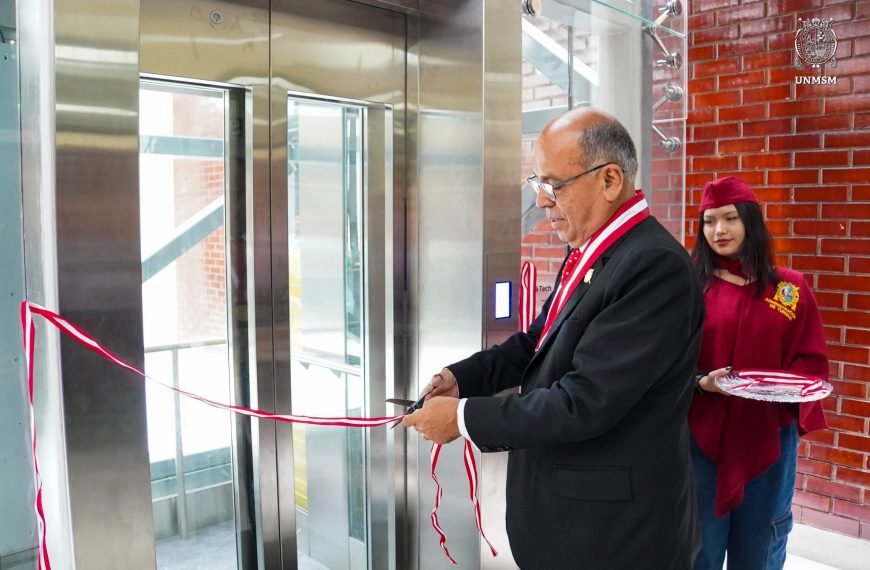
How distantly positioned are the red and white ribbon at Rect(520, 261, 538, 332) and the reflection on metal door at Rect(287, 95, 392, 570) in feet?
1.68

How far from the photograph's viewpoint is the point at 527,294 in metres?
2.81

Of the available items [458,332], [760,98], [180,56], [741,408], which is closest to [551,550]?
[458,332]

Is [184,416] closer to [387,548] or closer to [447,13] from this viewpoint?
[387,548]

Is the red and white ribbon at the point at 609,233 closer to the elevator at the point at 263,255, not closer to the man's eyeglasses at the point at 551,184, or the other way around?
the man's eyeglasses at the point at 551,184

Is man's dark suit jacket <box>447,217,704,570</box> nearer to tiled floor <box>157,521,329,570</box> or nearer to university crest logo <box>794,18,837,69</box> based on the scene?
tiled floor <box>157,521,329,570</box>

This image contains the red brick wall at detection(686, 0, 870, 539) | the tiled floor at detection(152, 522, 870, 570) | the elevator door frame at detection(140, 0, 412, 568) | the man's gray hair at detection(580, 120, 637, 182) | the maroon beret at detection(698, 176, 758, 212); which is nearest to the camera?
the man's gray hair at detection(580, 120, 637, 182)

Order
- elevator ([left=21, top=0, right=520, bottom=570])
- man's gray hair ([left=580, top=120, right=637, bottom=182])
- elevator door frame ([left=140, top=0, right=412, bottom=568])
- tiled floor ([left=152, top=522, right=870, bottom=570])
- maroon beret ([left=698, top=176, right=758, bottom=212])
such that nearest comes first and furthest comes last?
elevator ([left=21, top=0, right=520, bottom=570]), man's gray hair ([left=580, top=120, right=637, bottom=182]), elevator door frame ([left=140, top=0, right=412, bottom=568]), tiled floor ([left=152, top=522, right=870, bottom=570]), maroon beret ([left=698, top=176, right=758, bottom=212])

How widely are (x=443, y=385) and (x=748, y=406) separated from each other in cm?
126

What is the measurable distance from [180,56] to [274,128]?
343mm

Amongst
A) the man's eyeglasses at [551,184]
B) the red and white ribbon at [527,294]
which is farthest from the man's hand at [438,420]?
the red and white ribbon at [527,294]

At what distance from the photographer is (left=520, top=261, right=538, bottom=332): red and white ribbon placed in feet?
9.17

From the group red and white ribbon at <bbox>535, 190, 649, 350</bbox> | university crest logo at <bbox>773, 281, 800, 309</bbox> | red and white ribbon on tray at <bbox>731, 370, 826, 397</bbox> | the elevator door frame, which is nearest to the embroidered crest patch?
university crest logo at <bbox>773, 281, 800, 309</bbox>

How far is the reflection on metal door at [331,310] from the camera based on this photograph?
2.51 meters

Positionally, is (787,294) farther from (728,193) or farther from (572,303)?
(572,303)
